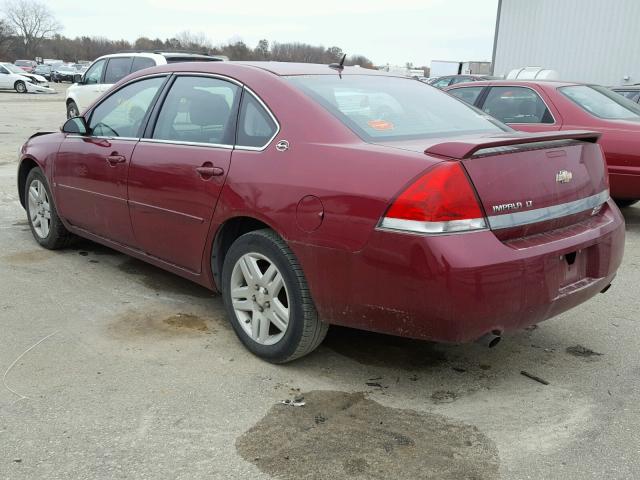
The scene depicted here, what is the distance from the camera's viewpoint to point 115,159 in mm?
4246

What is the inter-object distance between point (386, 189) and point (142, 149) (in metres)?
1.97

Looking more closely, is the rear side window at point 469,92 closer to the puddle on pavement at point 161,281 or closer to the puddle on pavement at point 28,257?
the puddle on pavement at point 161,281

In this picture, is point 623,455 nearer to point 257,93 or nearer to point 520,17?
point 257,93

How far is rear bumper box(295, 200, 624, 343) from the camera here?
103 inches

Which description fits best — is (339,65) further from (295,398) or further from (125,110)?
(295,398)

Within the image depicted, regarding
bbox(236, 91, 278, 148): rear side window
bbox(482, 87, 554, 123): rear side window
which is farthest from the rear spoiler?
bbox(482, 87, 554, 123): rear side window

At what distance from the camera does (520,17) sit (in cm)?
2445

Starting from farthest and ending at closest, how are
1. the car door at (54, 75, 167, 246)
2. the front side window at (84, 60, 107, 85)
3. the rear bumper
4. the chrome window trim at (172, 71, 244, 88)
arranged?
the front side window at (84, 60, 107, 85)
the car door at (54, 75, 167, 246)
the chrome window trim at (172, 71, 244, 88)
the rear bumper

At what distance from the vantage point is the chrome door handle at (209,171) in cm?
346

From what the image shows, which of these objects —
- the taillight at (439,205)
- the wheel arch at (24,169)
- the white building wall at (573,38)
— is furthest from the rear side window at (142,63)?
the white building wall at (573,38)

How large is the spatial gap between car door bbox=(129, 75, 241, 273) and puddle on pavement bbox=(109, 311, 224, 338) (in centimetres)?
36

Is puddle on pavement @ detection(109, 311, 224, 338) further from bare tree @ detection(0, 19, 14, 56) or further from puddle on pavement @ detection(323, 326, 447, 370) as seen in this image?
bare tree @ detection(0, 19, 14, 56)

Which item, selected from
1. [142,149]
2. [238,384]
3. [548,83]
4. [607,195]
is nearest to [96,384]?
[238,384]

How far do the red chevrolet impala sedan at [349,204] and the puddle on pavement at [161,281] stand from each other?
425 mm
